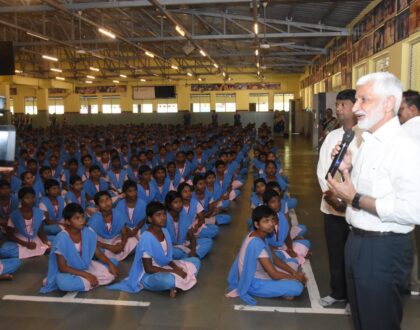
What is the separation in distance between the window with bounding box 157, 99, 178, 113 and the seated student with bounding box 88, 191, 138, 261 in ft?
84.7

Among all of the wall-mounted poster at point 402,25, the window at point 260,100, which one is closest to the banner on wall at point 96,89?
the window at point 260,100

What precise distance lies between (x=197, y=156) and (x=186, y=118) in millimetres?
17897

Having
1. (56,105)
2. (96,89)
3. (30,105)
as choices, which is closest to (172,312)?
(96,89)

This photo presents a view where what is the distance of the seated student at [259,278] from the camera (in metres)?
3.79

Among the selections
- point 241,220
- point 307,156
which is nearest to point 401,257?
point 241,220

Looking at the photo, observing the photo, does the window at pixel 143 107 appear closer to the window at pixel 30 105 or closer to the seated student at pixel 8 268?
the window at pixel 30 105

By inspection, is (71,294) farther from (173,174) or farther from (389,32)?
(389,32)

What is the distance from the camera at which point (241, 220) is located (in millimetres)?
6805

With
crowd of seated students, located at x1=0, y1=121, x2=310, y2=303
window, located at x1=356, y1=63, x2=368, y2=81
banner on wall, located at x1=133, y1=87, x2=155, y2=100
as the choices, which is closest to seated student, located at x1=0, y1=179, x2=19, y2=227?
crowd of seated students, located at x1=0, y1=121, x2=310, y2=303

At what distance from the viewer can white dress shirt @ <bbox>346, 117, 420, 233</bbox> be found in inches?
69.6

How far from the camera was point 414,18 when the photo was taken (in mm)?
7121

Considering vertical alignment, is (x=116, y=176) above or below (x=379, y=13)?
below

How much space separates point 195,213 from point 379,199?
3.78 metres

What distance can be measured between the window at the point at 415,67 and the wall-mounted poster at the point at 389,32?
892 millimetres
